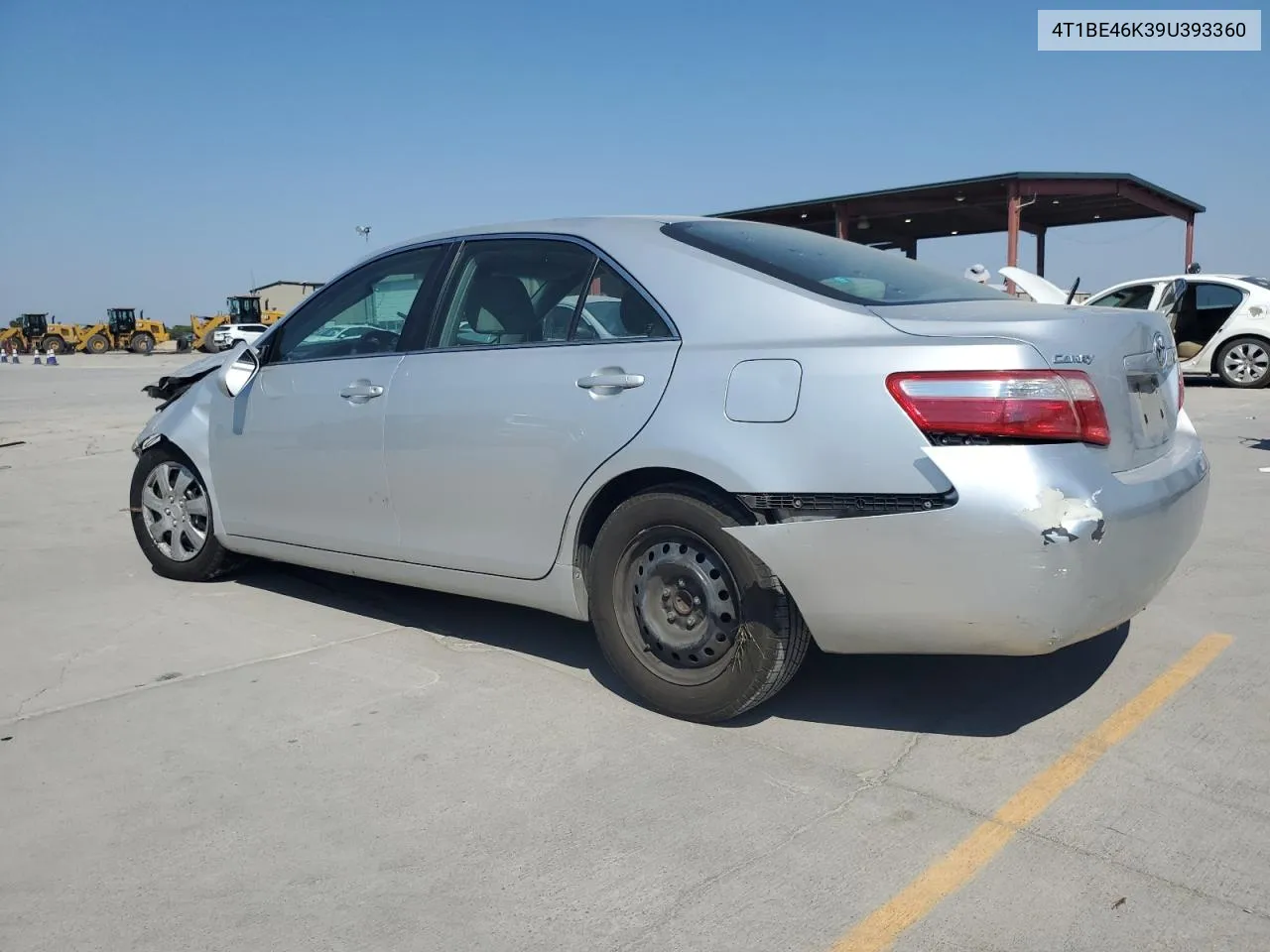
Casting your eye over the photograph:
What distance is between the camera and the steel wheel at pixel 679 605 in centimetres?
322

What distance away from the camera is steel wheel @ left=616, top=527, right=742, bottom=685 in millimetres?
3223

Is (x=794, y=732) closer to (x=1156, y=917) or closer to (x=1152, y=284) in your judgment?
(x=1156, y=917)

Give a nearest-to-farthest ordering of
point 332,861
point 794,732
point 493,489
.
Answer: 1. point 332,861
2. point 794,732
3. point 493,489

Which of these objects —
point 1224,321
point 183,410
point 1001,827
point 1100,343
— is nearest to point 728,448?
point 1100,343

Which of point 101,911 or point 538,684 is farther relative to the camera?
point 538,684

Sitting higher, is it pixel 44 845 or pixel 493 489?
pixel 493 489

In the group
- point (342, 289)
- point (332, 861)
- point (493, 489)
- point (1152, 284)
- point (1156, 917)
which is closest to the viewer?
→ point (1156, 917)

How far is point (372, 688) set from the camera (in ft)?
12.4

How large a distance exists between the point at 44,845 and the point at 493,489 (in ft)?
5.51

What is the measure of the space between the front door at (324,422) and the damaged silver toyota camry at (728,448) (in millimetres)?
14

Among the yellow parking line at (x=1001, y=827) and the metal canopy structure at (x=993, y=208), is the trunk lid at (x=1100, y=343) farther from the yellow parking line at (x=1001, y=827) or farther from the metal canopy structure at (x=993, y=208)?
the metal canopy structure at (x=993, y=208)

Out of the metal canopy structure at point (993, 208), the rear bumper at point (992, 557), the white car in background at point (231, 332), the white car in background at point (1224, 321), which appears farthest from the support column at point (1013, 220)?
the white car in background at point (231, 332)

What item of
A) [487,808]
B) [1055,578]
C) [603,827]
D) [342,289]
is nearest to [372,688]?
[487,808]

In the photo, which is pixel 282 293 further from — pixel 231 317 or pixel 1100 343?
pixel 1100 343
